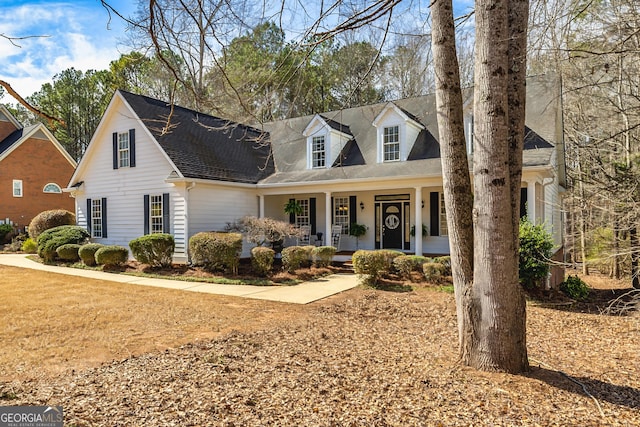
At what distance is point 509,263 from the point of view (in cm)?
390

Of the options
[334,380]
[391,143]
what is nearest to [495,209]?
[334,380]

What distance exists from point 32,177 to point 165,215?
1669 centimetres

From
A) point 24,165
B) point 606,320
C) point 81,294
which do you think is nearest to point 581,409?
point 606,320

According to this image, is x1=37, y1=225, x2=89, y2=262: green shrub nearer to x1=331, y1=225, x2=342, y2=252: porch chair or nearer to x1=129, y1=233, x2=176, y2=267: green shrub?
x1=129, y1=233, x2=176, y2=267: green shrub

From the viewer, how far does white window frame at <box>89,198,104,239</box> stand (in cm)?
1562

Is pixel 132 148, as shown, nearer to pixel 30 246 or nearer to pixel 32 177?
pixel 30 246

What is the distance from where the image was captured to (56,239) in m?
14.6

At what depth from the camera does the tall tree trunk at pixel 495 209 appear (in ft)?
12.8

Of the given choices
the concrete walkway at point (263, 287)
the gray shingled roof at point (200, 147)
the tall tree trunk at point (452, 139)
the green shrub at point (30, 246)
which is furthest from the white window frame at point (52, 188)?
the tall tree trunk at point (452, 139)

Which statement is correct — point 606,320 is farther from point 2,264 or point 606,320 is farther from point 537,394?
point 2,264

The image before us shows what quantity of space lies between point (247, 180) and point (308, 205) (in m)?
2.98

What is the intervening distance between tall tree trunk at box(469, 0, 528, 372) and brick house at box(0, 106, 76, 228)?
27175mm

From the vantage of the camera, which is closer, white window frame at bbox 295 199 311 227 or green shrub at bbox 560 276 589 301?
green shrub at bbox 560 276 589 301

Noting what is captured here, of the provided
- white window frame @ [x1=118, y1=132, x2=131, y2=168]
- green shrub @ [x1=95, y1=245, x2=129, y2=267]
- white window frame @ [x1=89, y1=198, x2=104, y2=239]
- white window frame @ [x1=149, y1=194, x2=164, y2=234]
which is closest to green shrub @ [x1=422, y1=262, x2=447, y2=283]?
white window frame @ [x1=149, y1=194, x2=164, y2=234]
